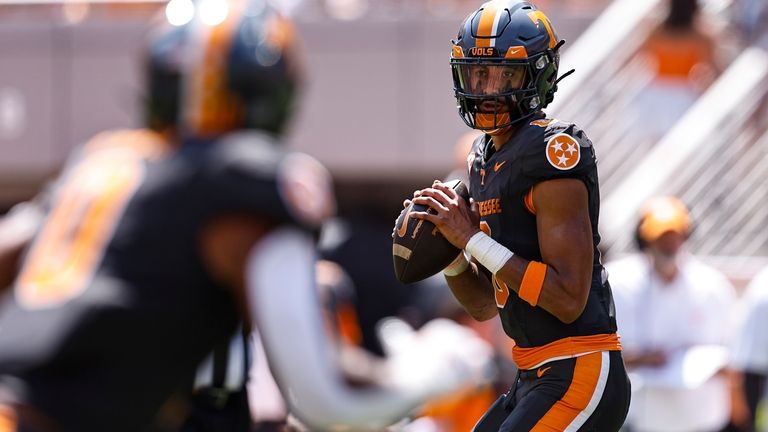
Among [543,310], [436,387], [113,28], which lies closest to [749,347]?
[543,310]

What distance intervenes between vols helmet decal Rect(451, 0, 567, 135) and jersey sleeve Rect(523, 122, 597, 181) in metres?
0.19

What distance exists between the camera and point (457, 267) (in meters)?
5.03

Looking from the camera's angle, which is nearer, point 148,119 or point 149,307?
point 149,307

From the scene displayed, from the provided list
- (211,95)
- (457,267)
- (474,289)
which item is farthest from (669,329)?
(211,95)

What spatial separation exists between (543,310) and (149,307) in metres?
1.63

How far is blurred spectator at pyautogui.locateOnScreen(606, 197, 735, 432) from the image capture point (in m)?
8.01

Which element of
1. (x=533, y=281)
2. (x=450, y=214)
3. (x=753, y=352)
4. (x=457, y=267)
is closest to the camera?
(x=533, y=281)

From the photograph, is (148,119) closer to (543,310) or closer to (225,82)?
(225,82)

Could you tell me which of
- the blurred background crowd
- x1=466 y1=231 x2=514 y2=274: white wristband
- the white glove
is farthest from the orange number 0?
x1=466 y1=231 x2=514 y2=274: white wristband

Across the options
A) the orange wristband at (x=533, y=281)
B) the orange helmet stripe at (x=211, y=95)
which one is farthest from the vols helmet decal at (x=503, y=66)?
the orange helmet stripe at (x=211, y=95)

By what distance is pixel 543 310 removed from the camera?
185 inches

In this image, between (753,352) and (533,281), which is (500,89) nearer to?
(533,281)

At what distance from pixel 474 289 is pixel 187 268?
1819mm

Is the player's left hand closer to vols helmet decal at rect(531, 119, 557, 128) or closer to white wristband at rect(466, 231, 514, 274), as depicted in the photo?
white wristband at rect(466, 231, 514, 274)
